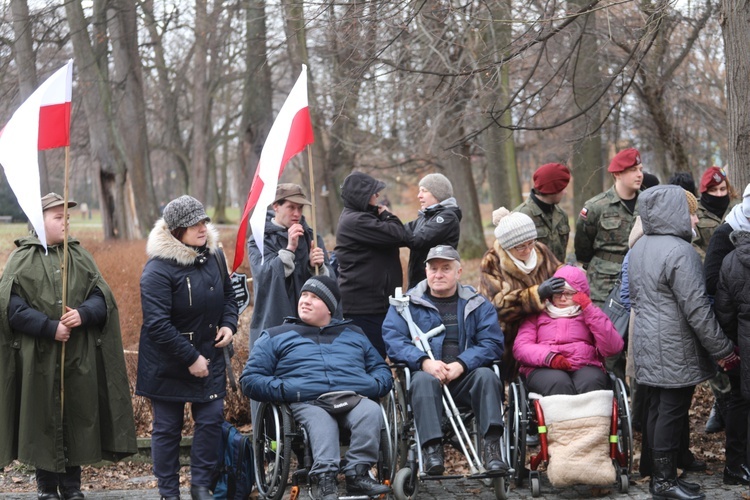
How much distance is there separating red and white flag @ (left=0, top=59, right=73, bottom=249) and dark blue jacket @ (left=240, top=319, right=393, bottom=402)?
1.49 metres

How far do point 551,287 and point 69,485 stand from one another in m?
3.28

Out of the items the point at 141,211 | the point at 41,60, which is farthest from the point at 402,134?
the point at 41,60

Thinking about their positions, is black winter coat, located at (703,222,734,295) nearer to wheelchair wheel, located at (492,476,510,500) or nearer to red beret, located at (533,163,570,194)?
red beret, located at (533,163,570,194)

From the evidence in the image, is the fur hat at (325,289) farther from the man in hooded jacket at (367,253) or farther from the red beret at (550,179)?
the red beret at (550,179)

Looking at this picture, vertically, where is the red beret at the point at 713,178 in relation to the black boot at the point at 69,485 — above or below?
above

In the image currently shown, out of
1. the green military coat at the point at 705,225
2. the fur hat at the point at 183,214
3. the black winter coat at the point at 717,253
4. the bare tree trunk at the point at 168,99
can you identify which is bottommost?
the black winter coat at the point at 717,253

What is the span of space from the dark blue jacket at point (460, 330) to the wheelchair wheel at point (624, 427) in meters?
0.78

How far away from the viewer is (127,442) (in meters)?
5.99

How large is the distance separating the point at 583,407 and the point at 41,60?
12501 millimetres

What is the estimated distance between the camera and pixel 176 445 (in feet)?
19.3

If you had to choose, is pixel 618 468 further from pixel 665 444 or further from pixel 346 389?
pixel 346 389

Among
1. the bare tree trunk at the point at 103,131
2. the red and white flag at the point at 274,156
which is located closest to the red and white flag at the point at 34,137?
the red and white flag at the point at 274,156

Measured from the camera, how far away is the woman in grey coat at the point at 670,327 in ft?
18.5

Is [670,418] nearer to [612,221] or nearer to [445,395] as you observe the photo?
[445,395]
